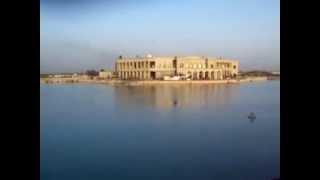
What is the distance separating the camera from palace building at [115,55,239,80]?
7.74 meters

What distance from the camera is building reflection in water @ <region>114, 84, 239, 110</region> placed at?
8181 mm

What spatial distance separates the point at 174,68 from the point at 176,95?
128 cm

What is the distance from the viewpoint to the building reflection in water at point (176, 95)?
8.18m

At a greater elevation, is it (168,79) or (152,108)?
(168,79)

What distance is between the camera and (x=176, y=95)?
9.30 metres

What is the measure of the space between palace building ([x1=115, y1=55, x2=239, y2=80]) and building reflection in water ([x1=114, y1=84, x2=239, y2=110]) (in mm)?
266

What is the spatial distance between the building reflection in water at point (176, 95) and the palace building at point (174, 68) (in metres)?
0.27

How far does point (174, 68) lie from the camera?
8172 mm

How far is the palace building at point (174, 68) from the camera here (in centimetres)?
774
